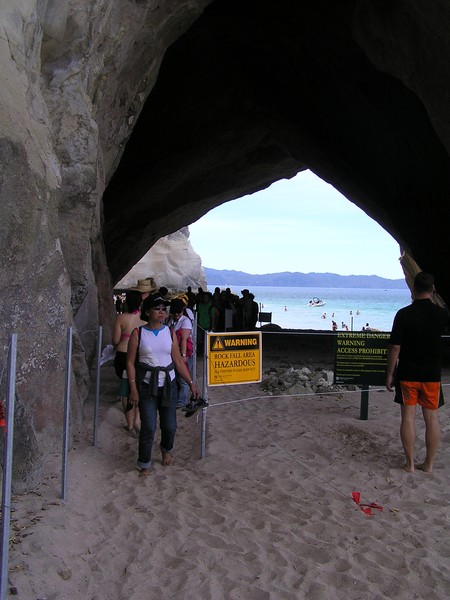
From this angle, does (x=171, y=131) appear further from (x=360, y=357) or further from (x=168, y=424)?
(x=168, y=424)

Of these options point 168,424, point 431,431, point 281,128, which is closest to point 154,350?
point 168,424

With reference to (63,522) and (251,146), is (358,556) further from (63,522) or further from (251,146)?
(251,146)

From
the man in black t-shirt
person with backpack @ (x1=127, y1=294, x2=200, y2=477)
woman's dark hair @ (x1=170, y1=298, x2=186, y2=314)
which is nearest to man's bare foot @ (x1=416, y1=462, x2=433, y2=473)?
the man in black t-shirt

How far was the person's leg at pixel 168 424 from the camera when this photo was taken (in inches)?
209

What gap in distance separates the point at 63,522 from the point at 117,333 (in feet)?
8.43

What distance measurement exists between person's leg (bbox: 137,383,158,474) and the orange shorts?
2.20 meters

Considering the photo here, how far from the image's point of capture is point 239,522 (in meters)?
4.33

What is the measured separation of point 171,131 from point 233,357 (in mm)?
11993

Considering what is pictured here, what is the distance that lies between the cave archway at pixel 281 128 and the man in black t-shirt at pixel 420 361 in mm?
7037

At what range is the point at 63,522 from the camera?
407 centimetres

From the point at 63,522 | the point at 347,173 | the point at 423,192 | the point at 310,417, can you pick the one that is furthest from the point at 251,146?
the point at 63,522

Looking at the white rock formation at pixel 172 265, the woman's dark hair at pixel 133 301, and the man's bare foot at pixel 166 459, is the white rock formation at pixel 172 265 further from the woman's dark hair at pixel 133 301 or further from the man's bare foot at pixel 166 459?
the man's bare foot at pixel 166 459

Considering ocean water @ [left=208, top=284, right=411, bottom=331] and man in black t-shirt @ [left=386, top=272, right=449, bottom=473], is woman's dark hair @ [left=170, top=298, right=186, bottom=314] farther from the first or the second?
ocean water @ [left=208, top=284, right=411, bottom=331]

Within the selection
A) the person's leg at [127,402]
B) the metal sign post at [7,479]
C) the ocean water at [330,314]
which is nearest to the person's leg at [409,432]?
the person's leg at [127,402]
